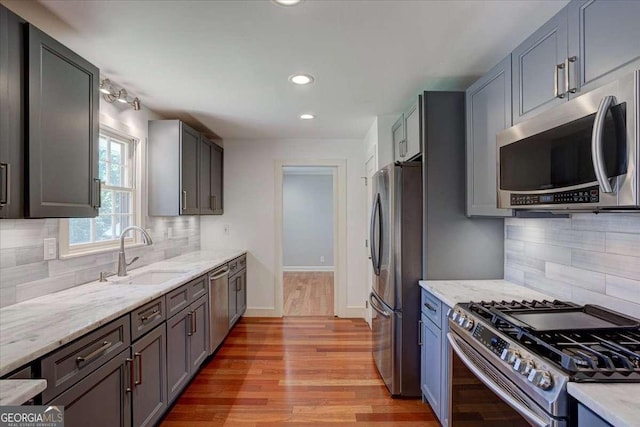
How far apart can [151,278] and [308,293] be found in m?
3.40

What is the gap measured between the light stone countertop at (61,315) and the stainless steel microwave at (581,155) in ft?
6.57

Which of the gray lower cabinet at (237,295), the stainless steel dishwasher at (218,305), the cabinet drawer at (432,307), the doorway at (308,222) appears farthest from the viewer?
the doorway at (308,222)

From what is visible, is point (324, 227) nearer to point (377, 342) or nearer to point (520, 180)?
point (377, 342)

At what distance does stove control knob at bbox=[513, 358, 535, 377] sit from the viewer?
1161 millimetres

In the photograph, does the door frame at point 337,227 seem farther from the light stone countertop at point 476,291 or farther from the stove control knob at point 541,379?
the stove control knob at point 541,379

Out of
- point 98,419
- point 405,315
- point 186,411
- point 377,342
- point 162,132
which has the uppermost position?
point 162,132

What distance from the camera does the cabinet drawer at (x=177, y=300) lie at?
227 centimetres

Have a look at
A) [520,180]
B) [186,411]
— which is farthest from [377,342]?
[520,180]

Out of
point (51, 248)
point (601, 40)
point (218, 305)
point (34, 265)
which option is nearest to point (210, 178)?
point (218, 305)

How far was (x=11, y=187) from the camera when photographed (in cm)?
141

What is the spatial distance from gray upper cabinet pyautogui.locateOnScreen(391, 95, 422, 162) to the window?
2.30 metres

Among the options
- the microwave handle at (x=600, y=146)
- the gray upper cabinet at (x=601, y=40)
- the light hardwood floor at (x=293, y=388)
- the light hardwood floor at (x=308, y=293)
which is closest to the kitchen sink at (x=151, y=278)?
the light hardwood floor at (x=293, y=388)

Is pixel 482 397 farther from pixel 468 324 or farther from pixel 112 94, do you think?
pixel 112 94

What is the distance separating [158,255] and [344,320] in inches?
92.8
